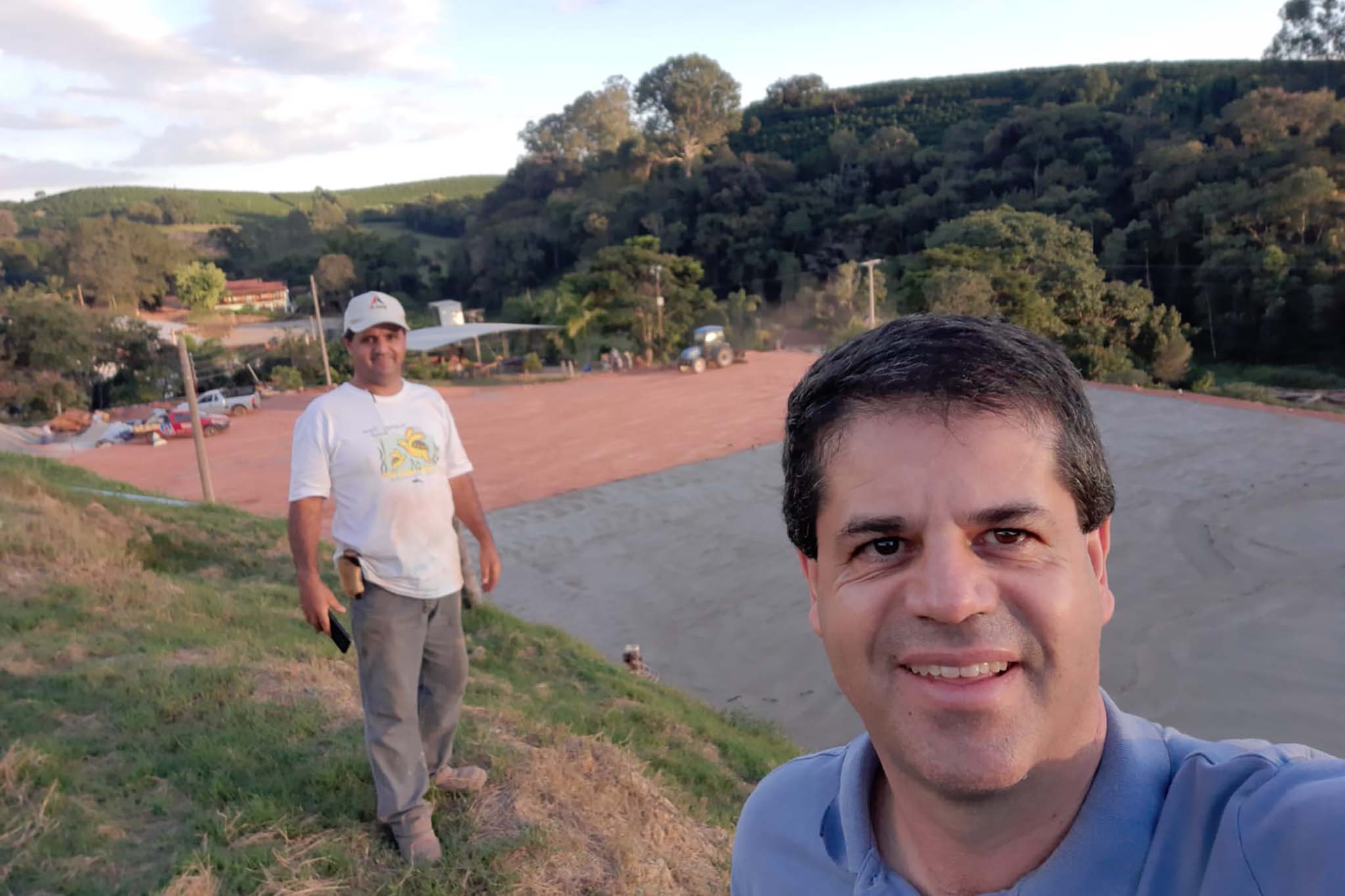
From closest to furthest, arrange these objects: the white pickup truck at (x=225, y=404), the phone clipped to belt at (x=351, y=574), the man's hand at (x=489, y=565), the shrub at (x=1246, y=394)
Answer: the phone clipped to belt at (x=351, y=574)
the man's hand at (x=489, y=565)
the shrub at (x=1246, y=394)
the white pickup truck at (x=225, y=404)

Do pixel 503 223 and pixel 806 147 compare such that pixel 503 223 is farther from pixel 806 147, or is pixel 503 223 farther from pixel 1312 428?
pixel 1312 428

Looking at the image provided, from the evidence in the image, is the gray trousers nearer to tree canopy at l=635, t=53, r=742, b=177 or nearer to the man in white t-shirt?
the man in white t-shirt

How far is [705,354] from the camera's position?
2541 cm

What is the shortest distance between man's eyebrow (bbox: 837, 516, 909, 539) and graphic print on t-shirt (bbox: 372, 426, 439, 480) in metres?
1.98

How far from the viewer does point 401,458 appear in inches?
102

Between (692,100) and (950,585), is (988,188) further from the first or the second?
(950,585)

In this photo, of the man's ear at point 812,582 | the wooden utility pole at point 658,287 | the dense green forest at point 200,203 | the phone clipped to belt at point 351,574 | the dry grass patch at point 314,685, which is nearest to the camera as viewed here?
the man's ear at point 812,582

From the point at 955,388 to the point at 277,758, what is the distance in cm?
306

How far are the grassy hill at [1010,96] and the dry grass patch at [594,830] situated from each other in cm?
4640

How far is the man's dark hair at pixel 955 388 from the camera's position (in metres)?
0.86

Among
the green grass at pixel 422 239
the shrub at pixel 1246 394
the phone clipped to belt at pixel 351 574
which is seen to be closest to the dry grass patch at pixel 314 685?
the phone clipped to belt at pixel 351 574

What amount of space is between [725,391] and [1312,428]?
12.1 m

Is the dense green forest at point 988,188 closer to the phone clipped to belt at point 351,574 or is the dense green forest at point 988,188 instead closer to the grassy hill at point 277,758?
the grassy hill at point 277,758

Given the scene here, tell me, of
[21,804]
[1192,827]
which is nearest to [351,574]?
[21,804]
